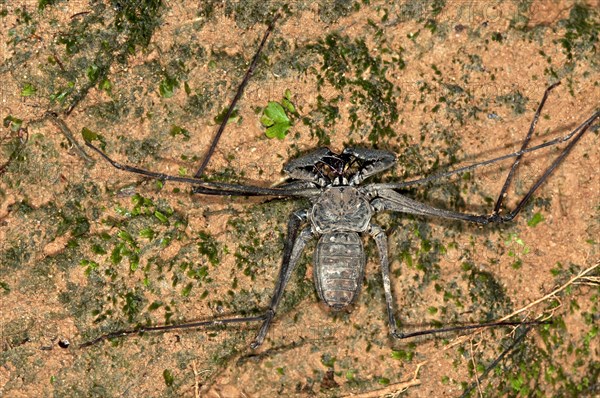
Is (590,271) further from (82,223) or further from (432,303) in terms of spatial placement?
(82,223)

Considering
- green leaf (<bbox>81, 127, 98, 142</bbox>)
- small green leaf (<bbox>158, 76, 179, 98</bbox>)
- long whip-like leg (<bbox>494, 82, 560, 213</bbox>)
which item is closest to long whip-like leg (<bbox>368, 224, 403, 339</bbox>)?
long whip-like leg (<bbox>494, 82, 560, 213</bbox>)

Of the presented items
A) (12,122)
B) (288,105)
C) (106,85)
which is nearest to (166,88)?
(106,85)

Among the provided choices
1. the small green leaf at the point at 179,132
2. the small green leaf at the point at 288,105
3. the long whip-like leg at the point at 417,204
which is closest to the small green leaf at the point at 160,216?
the small green leaf at the point at 179,132

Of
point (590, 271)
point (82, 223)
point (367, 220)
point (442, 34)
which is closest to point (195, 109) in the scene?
point (82, 223)

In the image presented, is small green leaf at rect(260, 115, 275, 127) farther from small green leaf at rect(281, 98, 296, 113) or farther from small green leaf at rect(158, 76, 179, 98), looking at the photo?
small green leaf at rect(158, 76, 179, 98)

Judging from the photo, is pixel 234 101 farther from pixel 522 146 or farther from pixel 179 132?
pixel 522 146

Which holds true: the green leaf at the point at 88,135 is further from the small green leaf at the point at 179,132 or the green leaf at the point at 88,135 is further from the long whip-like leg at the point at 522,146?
the long whip-like leg at the point at 522,146
